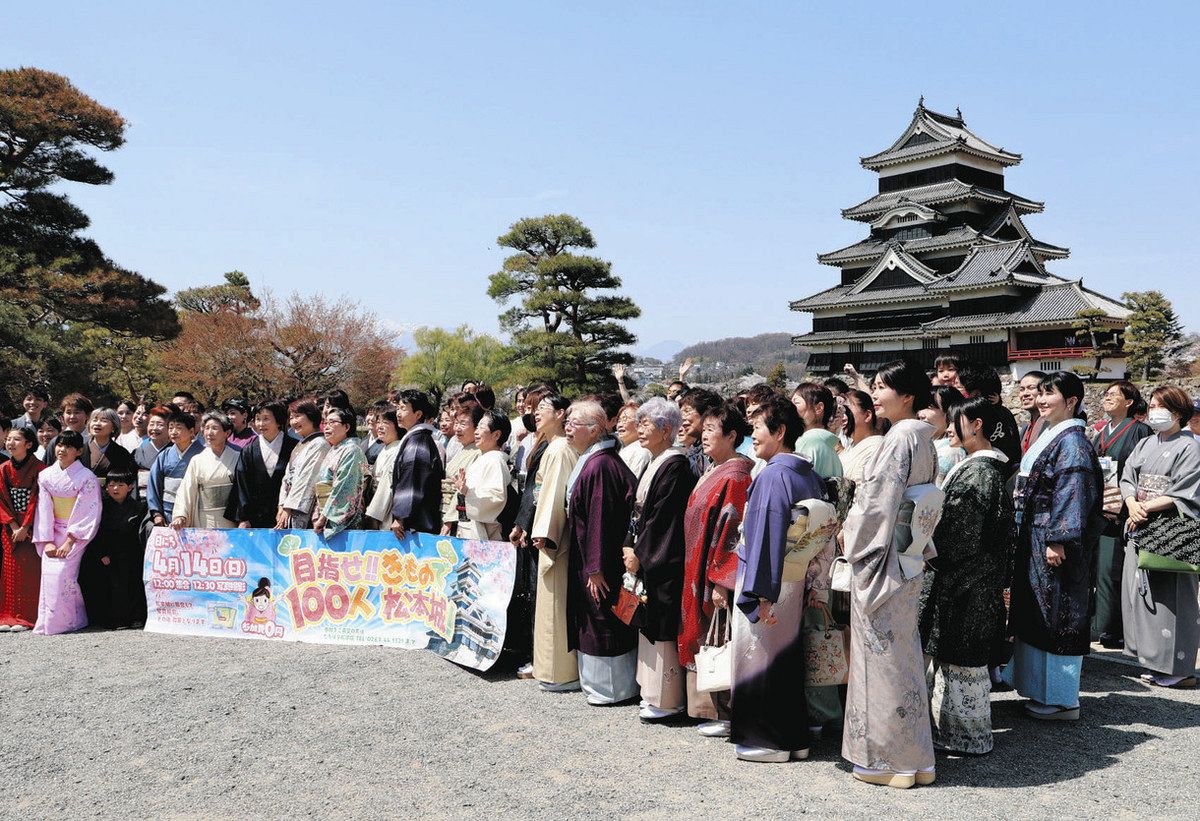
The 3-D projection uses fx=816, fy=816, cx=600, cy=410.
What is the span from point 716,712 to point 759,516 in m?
1.20

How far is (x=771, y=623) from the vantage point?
379 cm

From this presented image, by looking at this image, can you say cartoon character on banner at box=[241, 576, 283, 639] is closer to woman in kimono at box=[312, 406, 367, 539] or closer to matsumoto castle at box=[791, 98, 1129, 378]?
woman in kimono at box=[312, 406, 367, 539]

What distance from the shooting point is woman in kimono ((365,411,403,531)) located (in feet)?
19.9

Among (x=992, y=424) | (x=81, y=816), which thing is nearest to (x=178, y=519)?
(x=81, y=816)

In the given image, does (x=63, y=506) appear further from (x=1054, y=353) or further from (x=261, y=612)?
(x=1054, y=353)

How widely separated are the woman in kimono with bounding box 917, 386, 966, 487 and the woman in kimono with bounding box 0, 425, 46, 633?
6.78m

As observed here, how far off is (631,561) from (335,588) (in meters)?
2.59

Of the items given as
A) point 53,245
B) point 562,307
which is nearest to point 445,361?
point 562,307

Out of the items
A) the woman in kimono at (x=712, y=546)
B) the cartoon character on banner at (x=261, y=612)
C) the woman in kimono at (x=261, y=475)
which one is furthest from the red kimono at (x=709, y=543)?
the woman in kimono at (x=261, y=475)

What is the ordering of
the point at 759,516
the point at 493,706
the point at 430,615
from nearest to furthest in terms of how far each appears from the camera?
the point at 759,516 < the point at 493,706 < the point at 430,615

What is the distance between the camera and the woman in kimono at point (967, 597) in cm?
389

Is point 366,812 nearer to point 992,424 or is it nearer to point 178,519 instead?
point 992,424

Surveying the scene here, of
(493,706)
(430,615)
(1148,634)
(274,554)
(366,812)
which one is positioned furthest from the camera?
(274,554)

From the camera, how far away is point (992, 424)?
13.8 ft
